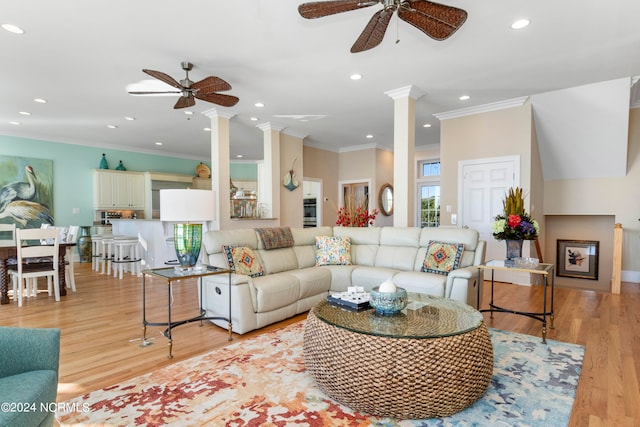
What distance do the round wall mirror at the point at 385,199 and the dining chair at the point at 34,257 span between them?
6.36 metres

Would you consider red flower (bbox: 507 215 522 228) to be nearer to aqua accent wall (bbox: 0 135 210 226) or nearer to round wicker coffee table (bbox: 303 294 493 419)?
round wicker coffee table (bbox: 303 294 493 419)

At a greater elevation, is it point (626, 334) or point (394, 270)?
point (394, 270)

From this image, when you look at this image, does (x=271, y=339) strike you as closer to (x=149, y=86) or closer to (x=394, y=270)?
(x=394, y=270)

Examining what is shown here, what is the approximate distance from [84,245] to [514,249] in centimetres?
843

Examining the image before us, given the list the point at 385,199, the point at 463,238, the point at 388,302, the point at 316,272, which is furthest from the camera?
the point at 385,199

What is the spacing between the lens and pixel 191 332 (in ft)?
10.6

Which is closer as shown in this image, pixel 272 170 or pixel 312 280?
pixel 312 280

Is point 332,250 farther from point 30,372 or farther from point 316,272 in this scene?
point 30,372

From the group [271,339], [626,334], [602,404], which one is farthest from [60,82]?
[626,334]

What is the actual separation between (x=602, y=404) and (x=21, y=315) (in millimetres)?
5229

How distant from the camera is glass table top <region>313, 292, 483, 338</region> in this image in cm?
188

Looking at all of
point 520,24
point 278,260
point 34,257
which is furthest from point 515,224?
point 34,257

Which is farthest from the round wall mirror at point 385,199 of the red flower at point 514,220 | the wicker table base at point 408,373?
the wicker table base at point 408,373

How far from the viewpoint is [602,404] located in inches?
79.4
